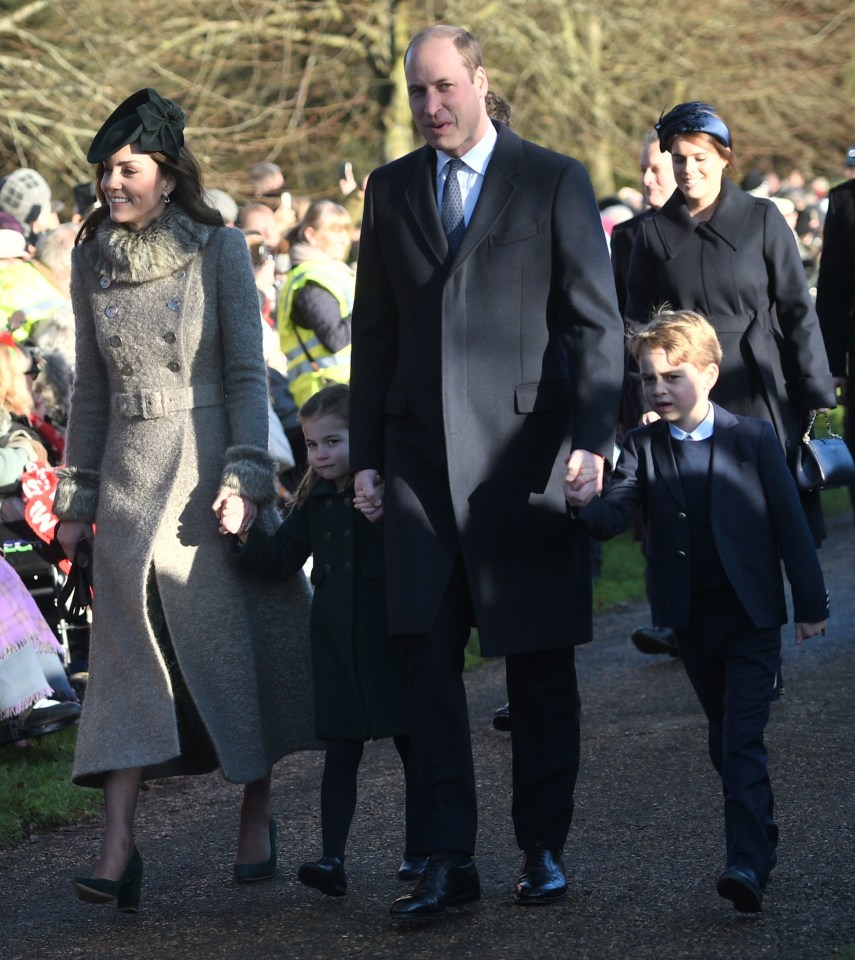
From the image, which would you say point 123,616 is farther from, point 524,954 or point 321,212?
point 321,212

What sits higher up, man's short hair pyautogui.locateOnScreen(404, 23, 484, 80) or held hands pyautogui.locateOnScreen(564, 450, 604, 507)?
man's short hair pyautogui.locateOnScreen(404, 23, 484, 80)

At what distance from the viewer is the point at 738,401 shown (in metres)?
6.31

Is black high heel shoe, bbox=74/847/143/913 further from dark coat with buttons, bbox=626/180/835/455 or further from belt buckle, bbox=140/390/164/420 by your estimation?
dark coat with buttons, bbox=626/180/835/455

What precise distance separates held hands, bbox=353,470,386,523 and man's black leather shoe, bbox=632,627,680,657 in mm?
3318

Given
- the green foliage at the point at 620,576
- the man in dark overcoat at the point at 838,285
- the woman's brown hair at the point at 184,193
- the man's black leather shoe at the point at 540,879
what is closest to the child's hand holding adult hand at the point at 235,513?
the woman's brown hair at the point at 184,193

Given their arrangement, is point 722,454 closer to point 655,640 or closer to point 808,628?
point 808,628

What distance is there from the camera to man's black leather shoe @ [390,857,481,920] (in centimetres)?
433

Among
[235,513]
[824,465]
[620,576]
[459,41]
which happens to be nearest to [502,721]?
[824,465]

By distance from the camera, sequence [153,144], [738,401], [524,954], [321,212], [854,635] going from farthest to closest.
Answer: [321,212] < [854,635] < [738,401] < [153,144] < [524,954]

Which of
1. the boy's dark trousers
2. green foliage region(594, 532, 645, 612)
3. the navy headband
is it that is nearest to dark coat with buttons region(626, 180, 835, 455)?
the navy headband

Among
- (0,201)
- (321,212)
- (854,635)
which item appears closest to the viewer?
(854,635)

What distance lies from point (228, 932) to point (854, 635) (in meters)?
4.19

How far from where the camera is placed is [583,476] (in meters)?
4.31

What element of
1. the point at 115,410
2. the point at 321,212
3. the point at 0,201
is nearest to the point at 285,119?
the point at 0,201
